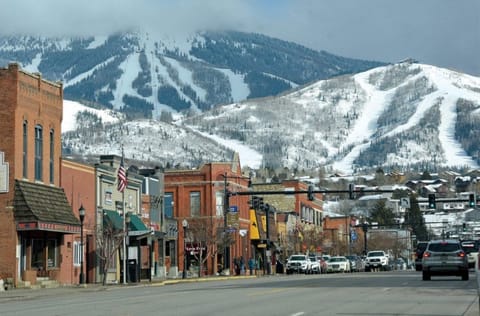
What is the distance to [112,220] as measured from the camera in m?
68.2

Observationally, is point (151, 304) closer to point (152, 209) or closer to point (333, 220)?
point (152, 209)

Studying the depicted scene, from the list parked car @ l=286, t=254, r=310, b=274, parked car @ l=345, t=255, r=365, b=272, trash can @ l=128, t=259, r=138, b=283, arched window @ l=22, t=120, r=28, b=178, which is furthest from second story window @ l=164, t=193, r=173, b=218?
arched window @ l=22, t=120, r=28, b=178

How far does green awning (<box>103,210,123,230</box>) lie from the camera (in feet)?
220

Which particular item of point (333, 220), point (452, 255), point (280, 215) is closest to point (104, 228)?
point (452, 255)

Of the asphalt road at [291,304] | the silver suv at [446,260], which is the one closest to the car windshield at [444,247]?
the silver suv at [446,260]

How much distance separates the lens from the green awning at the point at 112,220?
220ft

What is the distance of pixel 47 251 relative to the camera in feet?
194

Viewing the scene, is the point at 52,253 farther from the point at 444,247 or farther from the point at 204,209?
the point at 204,209

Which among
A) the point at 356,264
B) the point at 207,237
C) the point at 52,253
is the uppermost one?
the point at 207,237

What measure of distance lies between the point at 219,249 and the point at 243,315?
208 ft

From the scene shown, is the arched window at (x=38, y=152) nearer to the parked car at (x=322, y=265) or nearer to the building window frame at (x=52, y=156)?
the building window frame at (x=52, y=156)

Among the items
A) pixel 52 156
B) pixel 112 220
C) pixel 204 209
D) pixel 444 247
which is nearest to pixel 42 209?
pixel 52 156

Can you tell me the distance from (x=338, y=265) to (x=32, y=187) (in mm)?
49179

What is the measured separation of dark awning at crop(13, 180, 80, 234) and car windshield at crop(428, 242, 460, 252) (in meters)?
20.0
